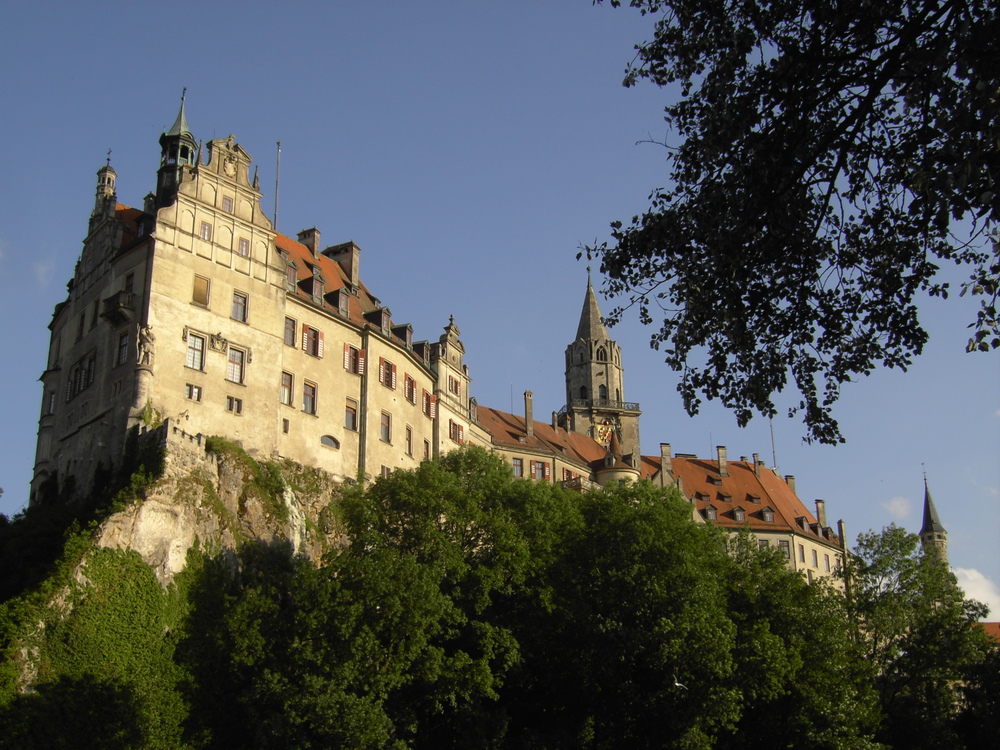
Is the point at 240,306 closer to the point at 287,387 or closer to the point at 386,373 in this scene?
the point at 287,387

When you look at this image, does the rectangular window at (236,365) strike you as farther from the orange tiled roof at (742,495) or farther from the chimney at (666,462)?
the chimney at (666,462)

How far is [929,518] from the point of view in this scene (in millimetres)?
140000

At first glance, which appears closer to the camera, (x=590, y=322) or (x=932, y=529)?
(x=590, y=322)

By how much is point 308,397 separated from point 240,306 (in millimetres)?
5775

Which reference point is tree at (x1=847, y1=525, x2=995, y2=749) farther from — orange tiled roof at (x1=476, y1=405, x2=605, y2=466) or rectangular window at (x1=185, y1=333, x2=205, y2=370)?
rectangular window at (x1=185, y1=333, x2=205, y2=370)

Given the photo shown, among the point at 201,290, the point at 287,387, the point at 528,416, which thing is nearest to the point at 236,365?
the point at 287,387

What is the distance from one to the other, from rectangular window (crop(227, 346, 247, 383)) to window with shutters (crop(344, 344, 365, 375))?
23.8 ft

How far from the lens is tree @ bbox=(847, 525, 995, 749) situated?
55.8 meters

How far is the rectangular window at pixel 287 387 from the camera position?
51.9 meters

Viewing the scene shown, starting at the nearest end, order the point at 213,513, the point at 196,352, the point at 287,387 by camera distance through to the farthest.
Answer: the point at 213,513, the point at 196,352, the point at 287,387

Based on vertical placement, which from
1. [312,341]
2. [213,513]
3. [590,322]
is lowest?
[213,513]

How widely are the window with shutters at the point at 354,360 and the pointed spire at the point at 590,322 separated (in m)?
47.5

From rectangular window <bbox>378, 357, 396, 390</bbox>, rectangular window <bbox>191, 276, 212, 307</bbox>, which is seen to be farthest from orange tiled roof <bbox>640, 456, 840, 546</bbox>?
rectangular window <bbox>191, 276, 212, 307</bbox>

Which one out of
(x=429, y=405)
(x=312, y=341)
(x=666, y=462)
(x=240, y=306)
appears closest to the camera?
(x=240, y=306)
